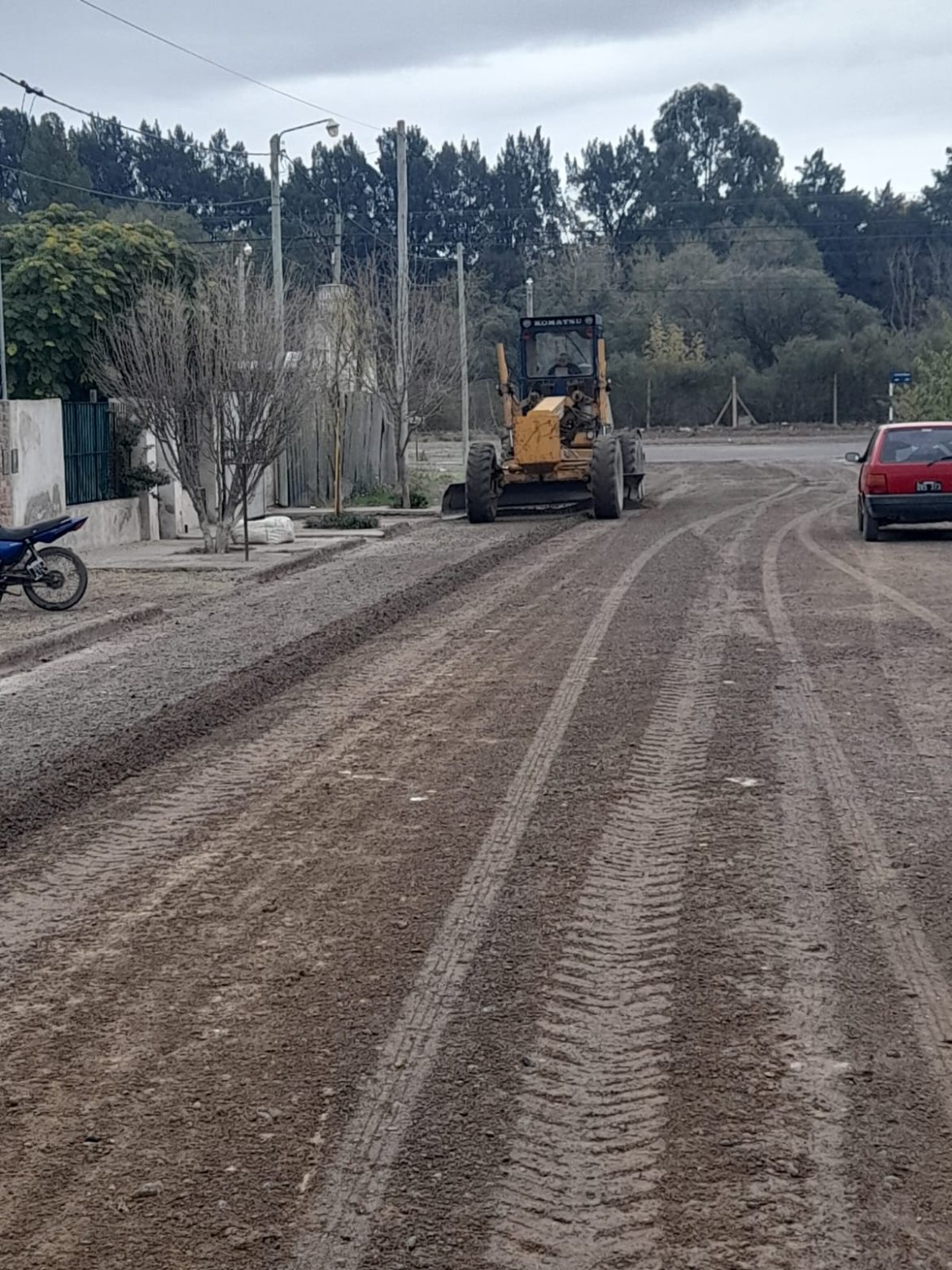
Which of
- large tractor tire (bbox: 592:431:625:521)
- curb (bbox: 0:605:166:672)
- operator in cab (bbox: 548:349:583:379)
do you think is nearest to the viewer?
curb (bbox: 0:605:166:672)

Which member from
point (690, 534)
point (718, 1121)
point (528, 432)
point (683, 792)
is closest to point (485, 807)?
point (683, 792)

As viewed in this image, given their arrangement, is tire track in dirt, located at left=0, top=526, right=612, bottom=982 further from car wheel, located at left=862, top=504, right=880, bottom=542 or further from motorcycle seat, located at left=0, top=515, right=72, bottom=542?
car wheel, located at left=862, top=504, right=880, bottom=542

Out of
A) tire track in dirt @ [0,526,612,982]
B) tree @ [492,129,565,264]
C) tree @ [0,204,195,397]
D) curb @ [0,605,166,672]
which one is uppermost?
tree @ [492,129,565,264]

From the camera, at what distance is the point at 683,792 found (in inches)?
319

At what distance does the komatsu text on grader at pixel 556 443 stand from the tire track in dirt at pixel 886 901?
16229mm

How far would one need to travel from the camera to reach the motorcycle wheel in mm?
16531

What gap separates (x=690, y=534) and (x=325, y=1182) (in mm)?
20235

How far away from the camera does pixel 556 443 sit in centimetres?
2712

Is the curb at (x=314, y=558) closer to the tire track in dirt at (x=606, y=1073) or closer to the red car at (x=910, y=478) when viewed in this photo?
the red car at (x=910, y=478)

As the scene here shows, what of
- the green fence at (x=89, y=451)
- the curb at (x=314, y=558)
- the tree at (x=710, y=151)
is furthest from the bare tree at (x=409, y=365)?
the tree at (x=710, y=151)

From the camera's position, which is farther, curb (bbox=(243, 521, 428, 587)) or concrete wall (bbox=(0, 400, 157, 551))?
concrete wall (bbox=(0, 400, 157, 551))

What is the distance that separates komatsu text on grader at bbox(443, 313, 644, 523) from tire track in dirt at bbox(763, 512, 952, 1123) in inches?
639

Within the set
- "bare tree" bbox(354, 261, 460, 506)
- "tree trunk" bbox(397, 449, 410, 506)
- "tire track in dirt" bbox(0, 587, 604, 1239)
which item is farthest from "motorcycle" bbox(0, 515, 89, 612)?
"tree trunk" bbox(397, 449, 410, 506)

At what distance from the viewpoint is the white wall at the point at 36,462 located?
2073 cm
